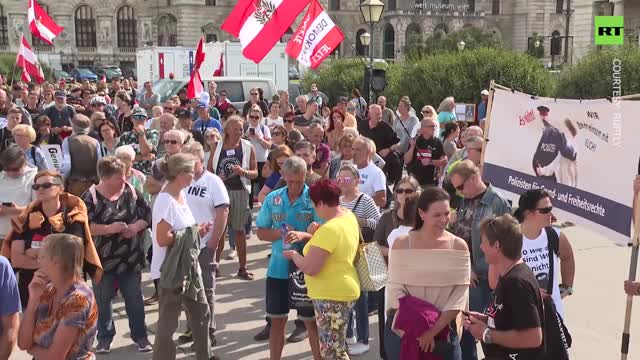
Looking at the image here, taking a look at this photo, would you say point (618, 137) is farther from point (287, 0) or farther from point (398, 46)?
point (398, 46)

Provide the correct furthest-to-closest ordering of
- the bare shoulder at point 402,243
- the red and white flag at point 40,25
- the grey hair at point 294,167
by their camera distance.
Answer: the red and white flag at point 40,25
the grey hair at point 294,167
the bare shoulder at point 402,243

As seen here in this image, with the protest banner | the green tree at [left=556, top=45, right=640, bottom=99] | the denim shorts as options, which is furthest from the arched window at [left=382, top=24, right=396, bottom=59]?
the denim shorts

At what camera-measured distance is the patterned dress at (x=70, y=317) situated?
3.63 meters

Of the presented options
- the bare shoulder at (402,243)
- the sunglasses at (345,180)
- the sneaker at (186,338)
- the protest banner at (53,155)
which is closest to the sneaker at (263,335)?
the sneaker at (186,338)

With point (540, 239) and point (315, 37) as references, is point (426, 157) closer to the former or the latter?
point (540, 239)

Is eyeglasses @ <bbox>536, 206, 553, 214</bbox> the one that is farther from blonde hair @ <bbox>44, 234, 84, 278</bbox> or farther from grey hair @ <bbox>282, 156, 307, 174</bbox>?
blonde hair @ <bbox>44, 234, 84, 278</bbox>

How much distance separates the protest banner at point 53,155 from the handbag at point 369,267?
17.1 ft

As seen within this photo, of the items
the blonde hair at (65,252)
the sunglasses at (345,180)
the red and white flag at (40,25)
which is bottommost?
the blonde hair at (65,252)

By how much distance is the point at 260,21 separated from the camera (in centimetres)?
1169

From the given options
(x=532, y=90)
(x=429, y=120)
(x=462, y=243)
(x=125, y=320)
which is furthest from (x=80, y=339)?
(x=532, y=90)

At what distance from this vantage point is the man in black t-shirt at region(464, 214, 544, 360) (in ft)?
11.8

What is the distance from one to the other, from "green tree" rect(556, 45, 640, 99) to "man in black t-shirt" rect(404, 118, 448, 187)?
923 cm

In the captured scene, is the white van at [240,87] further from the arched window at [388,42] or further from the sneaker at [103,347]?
the arched window at [388,42]

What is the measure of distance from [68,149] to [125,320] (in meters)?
2.13
